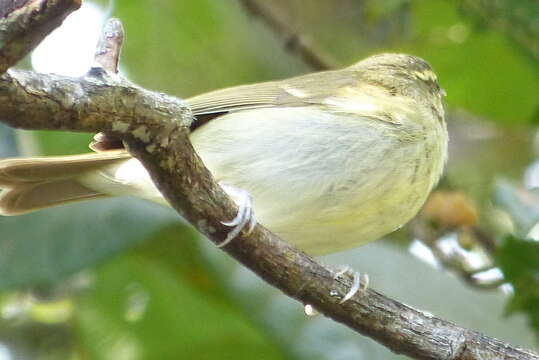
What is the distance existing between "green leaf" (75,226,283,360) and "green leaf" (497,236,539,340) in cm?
120

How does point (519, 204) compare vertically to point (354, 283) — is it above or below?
above

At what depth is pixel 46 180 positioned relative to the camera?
3195 mm

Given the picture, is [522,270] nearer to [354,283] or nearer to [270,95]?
[354,283]

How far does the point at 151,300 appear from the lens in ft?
14.2

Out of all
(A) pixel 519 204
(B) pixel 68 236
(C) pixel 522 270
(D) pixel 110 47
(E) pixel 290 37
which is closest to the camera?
(D) pixel 110 47

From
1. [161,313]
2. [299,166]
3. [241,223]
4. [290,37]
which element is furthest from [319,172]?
[290,37]

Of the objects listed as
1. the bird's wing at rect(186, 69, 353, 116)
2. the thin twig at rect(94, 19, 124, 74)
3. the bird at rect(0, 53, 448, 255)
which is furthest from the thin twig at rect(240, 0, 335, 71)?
the thin twig at rect(94, 19, 124, 74)

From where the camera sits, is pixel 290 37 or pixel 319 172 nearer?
pixel 319 172

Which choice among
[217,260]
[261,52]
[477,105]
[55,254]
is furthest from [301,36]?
[55,254]

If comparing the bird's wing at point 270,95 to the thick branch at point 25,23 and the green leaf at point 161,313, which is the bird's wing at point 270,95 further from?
the thick branch at point 25,23

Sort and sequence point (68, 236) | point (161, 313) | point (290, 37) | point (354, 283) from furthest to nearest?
point (290, 37) < point (161, 313) < point (68, 236) < point (354, 283)

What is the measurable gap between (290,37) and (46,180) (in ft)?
6.53

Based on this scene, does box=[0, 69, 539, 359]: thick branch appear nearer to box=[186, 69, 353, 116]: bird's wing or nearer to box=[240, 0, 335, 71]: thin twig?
box=[186, 69, 353, 116]: bird's wing

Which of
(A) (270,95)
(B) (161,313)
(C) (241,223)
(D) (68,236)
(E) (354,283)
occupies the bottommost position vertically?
(B) (161,313)
